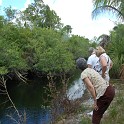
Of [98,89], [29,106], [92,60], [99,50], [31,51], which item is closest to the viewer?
[98,89]

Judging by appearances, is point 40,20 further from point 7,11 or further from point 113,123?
point 113,123

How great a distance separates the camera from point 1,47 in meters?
35.7

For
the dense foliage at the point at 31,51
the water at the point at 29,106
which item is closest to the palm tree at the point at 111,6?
the water at the point at 29,106

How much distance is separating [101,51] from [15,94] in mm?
24324

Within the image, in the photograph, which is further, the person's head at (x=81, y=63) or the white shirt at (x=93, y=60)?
the white shirt at (x=93, y=60)

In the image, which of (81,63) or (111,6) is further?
(111,6)

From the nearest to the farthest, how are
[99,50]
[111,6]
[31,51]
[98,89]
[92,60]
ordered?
[98,89], [99,50], [92,60], [111,6], [31,51]

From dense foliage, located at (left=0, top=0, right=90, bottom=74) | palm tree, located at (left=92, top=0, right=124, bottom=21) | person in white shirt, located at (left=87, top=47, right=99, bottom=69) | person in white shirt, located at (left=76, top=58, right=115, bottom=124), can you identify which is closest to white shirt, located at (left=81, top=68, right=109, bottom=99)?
person in white shirt, located at (left=76, top=58, right=115, bottom=124)

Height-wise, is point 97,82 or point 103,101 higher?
point 97,82

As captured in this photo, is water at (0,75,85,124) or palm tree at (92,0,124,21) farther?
water at (0,75,85,124)

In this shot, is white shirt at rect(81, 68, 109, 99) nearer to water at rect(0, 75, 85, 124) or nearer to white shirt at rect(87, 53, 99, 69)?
Answer: white shirt at rect(87, 53, 99, 69)

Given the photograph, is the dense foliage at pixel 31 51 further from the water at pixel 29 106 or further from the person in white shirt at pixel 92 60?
the person in white shirt at pixel 92 60

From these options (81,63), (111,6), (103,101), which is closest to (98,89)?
(103,101)

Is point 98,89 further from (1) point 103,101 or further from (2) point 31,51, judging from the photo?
(2) point 31,51
